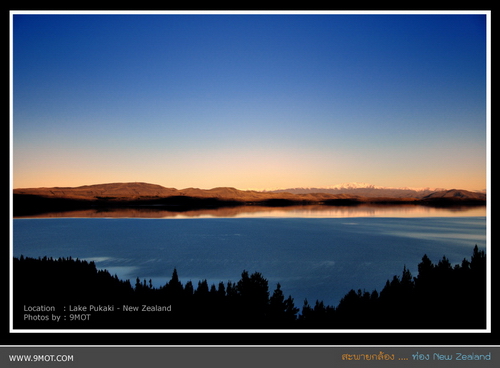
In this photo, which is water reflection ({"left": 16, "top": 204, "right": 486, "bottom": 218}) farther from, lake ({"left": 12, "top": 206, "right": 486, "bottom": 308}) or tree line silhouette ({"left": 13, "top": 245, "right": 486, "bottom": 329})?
tree line silhouette ({"left": 13, "top": 245, "right": 486, "bottom": 329})

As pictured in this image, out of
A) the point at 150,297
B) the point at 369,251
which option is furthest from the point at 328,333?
the point at 369,251

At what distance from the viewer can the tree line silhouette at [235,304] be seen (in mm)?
6148

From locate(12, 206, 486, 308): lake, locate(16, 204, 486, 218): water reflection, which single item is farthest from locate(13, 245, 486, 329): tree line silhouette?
locate(16, 204, 486, 218): water reflection

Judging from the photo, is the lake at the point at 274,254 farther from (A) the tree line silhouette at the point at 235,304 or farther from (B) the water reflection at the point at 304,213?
(B) the water reflection at the point at 304,213

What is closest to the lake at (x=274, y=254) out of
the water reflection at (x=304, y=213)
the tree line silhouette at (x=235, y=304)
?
the tree line silhouette at (x=235, y=304)

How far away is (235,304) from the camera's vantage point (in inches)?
309

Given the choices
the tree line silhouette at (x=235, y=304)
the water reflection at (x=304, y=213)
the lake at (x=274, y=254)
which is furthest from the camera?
the water reflection at (x=304, y=213)

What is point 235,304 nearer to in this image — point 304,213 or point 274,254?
point 274,254

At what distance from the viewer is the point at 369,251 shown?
26516 millimetres

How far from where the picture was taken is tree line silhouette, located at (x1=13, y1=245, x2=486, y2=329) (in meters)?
6.15

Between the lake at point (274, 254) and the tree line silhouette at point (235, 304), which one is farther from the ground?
the tree line silhouette at point (235, 304)

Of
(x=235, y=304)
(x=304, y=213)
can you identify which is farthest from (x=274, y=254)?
(x=304, y=213)

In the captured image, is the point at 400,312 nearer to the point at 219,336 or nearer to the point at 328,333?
the point at 328,333

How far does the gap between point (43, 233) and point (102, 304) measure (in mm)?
40617
